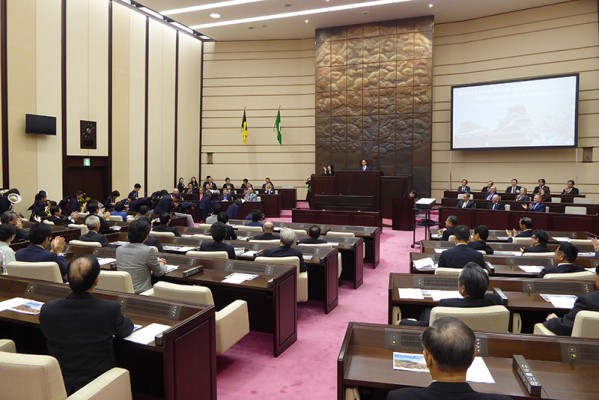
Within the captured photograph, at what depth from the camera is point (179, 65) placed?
51.4ft

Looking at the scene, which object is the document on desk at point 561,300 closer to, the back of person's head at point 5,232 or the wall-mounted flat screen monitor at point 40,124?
the back of person's head at point 5,232

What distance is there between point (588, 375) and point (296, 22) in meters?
13.9

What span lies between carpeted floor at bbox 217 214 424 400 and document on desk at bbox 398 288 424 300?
2.70ft

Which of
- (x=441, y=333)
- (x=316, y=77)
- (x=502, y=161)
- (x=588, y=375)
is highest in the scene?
(x=316, y=77)

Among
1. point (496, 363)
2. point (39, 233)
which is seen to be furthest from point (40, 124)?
point (496, 363)

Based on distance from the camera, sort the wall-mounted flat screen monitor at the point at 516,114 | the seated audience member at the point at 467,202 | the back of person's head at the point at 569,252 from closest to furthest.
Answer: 1. the back of person's head at the point at 569,252
2. the seated audience member at the point at 467,202
3. the wall-mounted flat screen monitor at the point at 516,114

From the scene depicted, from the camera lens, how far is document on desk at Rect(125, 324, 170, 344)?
252 centimetres

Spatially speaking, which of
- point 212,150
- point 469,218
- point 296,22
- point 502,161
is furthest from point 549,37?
point 212,150

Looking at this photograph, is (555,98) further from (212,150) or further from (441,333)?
(441,333)

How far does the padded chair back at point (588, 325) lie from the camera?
8.46 ft

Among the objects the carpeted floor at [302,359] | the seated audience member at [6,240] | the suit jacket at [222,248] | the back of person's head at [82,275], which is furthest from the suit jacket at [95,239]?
the back of person's head at [82,275]

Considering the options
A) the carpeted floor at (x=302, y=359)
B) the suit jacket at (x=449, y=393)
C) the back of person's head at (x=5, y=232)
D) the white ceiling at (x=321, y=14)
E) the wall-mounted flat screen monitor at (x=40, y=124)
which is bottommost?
the carpeted floor at (x=302, y=359)

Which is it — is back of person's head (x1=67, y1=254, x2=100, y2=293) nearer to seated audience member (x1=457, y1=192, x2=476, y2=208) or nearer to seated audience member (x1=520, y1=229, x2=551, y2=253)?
seated audience member (x1=520, y1=229, x2=551, y2=253)

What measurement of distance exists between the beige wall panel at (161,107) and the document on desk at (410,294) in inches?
480
